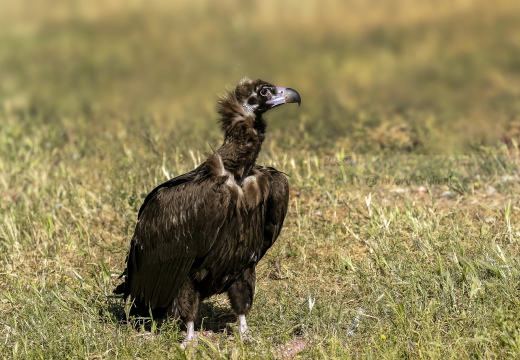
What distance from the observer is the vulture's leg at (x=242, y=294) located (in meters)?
6.03

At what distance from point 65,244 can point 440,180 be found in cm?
307

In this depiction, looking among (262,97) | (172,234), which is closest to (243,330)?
(172,234)

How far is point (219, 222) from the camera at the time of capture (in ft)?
18.5

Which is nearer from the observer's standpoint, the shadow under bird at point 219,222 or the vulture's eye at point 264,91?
the shadow under bird at point 219,222

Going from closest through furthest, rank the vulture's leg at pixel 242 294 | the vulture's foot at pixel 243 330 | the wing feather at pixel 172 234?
the wing feather at pixel 172 234, the vulture's foot at pixel 243 330, the vulture's leg at pixel 242 294

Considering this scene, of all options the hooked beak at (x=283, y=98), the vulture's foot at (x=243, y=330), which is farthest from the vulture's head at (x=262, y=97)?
the vulture's foot at (x=243, y=330)

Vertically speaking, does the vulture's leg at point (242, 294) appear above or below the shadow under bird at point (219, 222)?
below

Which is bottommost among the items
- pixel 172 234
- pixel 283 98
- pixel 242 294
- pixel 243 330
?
pixel 243 330

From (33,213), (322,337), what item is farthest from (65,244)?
(322,337)

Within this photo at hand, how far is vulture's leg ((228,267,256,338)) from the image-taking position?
6.03 m

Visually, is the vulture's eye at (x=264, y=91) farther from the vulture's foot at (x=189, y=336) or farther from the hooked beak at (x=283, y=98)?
the vulture's foot at (x=189, y=336)

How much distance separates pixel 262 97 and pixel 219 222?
2.71 ft

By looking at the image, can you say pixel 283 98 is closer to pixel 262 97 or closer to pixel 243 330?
pixel 262 97

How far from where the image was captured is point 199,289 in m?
5.96
